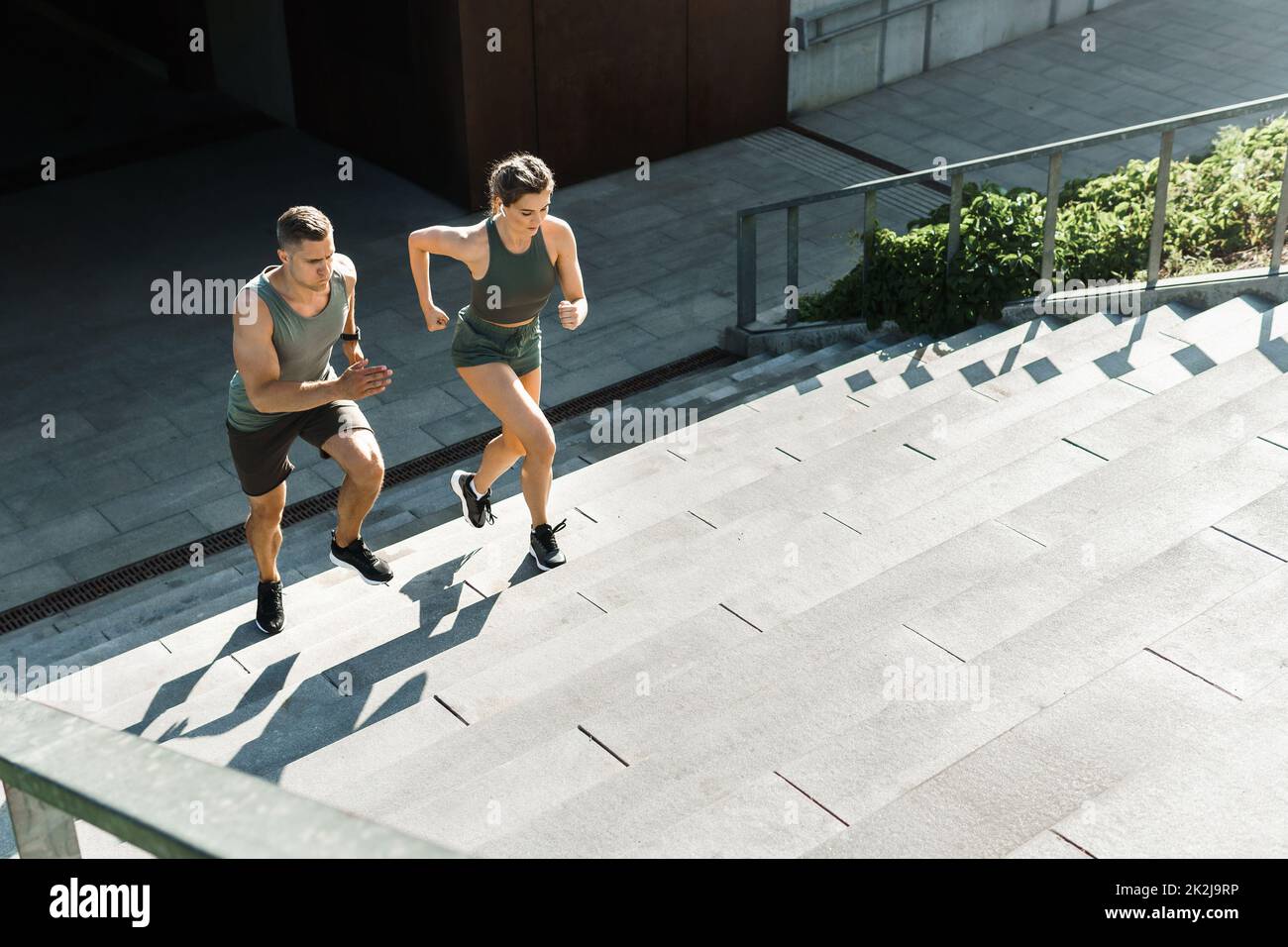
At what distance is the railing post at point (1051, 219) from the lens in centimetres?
823

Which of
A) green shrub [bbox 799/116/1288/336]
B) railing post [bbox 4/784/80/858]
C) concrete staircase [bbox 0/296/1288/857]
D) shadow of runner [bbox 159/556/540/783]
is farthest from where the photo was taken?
green shrub [bbox 799/116/1288/336]

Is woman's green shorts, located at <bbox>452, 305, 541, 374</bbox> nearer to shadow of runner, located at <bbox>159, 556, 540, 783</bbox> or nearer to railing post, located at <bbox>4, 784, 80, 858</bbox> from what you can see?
shadow of runner, located at <bbox>159, 556, 540, 783</bbox>

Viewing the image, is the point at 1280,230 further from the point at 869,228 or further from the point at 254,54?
the point at 254,54

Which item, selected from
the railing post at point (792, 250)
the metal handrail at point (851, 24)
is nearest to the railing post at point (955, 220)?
the railing post at point (792, 250)

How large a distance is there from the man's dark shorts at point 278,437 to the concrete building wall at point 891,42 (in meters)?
9.79

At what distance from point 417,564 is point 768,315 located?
16.5ft

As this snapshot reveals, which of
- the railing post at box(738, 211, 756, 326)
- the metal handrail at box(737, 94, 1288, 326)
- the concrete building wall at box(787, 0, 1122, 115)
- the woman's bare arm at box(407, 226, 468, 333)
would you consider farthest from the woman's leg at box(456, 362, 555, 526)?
the concrete building wall at box(787, 0, 1122, 115)

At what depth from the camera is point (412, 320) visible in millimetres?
11031

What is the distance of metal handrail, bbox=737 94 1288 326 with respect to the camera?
7758 mm

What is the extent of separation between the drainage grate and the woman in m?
2.94

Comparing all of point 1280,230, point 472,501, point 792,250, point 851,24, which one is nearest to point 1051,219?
point 1280,230

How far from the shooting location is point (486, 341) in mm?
5902

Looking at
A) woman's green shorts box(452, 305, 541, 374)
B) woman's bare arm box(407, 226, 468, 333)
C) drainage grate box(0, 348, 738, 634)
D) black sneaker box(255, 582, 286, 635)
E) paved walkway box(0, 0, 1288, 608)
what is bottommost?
drainage grate box(0, 348, 738, 634)
